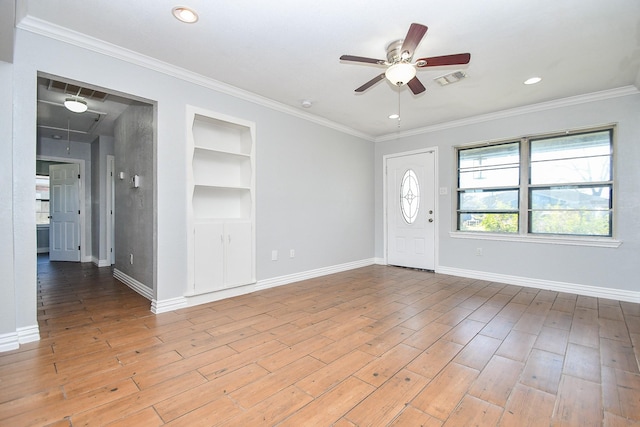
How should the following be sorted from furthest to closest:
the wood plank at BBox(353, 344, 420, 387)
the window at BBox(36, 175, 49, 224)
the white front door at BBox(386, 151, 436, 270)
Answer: the window at BBox(36, 175, 49, 224) < the white front door at BBox(386, 151, 436, 270) < the wood plank at BBox(353, 344, 420, 387)

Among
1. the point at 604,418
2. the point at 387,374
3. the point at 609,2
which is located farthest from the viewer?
the point at 609,2

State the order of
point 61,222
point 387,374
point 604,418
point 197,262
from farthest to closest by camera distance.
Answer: point 61,222 < point 197,262 < point 387,374 < point 604,418

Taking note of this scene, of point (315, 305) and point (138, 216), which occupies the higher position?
point (138, 216)

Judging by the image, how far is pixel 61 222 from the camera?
20.2 ft

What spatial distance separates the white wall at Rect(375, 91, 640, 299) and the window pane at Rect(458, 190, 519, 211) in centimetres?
20

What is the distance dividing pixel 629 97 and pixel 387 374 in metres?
4.47

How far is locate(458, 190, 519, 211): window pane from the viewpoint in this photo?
4414 millimetres

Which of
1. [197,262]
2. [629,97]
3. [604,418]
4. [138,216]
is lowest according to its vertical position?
[604,418]

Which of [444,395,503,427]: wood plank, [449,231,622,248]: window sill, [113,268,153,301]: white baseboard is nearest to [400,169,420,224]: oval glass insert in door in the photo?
[449,231,622,248]: window sill

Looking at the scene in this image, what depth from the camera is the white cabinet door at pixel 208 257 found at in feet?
10.8

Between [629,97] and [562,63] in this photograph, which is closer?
[562,63]

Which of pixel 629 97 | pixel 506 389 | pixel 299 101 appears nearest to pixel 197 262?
pixel 299 101

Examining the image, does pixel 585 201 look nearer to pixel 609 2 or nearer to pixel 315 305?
pixel 609 2

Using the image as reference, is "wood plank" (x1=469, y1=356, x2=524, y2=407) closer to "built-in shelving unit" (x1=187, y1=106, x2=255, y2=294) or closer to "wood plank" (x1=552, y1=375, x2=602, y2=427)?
"wood plank" (x1=552, y1=375, x2=602, y2=427)
